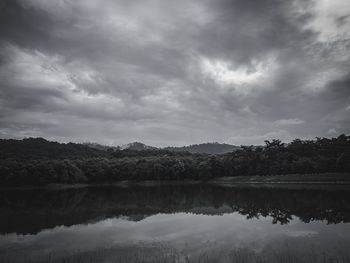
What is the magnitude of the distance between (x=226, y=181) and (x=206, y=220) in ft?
283

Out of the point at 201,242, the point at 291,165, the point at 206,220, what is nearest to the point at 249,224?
the point at 206,220

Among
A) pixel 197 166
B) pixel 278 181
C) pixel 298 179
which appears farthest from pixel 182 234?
pixel 197 166

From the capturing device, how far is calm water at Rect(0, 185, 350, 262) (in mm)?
20609

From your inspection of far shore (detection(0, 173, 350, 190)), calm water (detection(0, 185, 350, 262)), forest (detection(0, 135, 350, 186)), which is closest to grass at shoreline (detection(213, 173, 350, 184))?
far shore (detection(0, 173, 350, 190))

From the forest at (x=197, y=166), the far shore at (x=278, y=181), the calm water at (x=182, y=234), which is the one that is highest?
the forest at (x=197, y=166)

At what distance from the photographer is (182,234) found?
28.6 m

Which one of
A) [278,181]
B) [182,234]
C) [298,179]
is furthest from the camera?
[278,181]

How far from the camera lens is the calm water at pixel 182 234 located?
2061 centimetres

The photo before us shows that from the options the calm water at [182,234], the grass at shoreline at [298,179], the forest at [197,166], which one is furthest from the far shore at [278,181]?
the calm water at [182,234]

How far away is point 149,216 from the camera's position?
135ft

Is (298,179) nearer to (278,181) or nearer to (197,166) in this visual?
(278,181)

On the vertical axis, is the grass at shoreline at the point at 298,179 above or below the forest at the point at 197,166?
below

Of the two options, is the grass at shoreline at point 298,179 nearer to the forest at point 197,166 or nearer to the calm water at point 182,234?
the forest at point 197,166

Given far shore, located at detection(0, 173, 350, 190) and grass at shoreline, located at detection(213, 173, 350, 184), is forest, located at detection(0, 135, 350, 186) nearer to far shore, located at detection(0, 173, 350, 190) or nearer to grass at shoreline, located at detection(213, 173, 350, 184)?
far shore, located at detection(0, 173, 350, 190)
